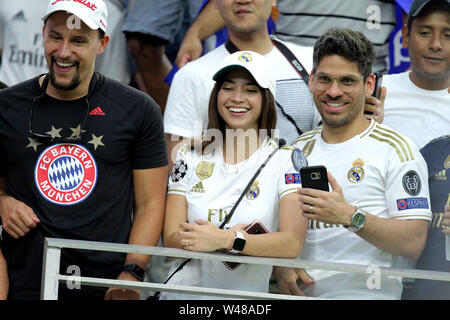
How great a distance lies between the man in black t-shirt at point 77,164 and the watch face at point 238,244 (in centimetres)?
52

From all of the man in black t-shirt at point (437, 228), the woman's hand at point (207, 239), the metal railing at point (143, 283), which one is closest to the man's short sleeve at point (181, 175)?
the woman's hand at point (207, 239)

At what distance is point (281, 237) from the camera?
3.27 meters

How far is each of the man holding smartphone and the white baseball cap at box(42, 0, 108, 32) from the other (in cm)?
108

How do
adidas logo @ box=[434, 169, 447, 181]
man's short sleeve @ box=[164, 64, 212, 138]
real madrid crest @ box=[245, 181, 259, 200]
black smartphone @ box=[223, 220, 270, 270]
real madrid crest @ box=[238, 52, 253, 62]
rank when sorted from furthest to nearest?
man's short sleeve @ box=[164, 64, 212, 138]
real madrid crest @ box=[238, 52, 253, 62]
adidas logo @ box=[434, 169, 447, 181]
real madrid crest @ box=[245, 181, 259, 200]
black smartphone @ box=[223, 220, 270, 270]

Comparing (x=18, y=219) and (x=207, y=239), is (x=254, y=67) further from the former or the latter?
(x=18, y=219)

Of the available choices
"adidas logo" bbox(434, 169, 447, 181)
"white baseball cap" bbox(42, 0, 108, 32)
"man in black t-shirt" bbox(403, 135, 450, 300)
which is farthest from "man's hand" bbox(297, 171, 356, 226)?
"white baseball cap" bbox(42, 0, 108, 32)

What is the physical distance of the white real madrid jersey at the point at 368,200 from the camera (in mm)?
3393

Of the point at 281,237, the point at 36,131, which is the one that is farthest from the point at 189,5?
the point at 281,237

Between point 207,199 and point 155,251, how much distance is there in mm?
644

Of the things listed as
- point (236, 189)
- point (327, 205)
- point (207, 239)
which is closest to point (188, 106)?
point (236, 189)

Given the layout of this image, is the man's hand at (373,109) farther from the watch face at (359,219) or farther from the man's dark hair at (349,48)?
the watch face at (359,219)

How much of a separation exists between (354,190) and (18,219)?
5.00 feet

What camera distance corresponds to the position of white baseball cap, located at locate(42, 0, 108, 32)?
3.57 metres

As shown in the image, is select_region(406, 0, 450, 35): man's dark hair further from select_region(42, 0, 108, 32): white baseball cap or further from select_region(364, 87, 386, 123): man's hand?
select_region(42, 0, 108, 32): white baseball cap
